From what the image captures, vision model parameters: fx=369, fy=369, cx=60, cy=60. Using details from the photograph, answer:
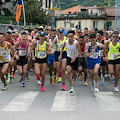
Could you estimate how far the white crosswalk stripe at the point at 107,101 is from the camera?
8.96 meters

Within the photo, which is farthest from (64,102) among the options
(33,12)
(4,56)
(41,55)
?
(33,12)

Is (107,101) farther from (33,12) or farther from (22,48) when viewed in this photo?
(33,12)

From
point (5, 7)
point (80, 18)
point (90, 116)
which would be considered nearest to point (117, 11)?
point (90, 116)

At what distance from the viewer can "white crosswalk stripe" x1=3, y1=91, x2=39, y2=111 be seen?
8930mm

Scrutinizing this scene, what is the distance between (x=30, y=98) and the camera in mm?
10516

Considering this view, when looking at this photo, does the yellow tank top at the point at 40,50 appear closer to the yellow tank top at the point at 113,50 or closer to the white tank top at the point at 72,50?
the white tank top at the point at 72,50

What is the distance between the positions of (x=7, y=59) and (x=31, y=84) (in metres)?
2.05

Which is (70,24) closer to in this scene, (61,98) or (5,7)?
(5,7)

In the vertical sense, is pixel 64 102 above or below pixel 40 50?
below

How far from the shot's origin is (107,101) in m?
10.1

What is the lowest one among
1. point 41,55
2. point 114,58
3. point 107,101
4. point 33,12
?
point 107,101

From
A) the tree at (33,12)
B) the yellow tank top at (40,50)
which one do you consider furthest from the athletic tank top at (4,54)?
the tree at (33,12)

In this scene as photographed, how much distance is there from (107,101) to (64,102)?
1.19 m

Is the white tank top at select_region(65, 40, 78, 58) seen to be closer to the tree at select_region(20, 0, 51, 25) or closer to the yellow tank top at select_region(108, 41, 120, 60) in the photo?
the yellow tank top at select_region(108, 41, 120, 60)
